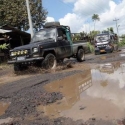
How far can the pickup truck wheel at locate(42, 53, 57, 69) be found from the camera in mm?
9324

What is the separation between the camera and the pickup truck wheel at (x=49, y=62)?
9.32 meters

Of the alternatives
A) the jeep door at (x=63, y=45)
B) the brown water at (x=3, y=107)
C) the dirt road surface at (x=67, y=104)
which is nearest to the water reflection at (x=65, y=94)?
the dirt road surface at (x=67, y=104)

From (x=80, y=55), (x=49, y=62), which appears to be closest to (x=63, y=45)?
(x=49, y=62)

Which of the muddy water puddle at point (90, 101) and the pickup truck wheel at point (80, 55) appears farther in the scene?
the pickup truck wheel at point (80, 55)

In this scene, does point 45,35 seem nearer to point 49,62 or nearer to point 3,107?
point 49,62

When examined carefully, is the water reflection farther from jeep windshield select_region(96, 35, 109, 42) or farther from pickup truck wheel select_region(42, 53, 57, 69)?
jeep windshield select_region(96, 35, 109, 42)

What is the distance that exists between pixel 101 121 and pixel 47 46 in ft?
21.5

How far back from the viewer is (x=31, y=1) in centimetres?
2964

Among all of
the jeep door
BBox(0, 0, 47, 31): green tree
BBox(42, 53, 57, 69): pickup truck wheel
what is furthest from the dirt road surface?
BBox(0, 0, 47, 31): green tree

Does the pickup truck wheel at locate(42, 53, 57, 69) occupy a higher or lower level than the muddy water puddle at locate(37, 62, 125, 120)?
higher

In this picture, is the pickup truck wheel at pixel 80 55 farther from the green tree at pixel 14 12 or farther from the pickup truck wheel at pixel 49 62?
the green tree at pixel 14 12

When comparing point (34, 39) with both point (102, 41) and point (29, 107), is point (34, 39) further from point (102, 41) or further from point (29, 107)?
point (102, 41)

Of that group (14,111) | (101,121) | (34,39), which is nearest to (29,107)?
(14,111)

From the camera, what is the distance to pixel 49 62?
9609 mm
